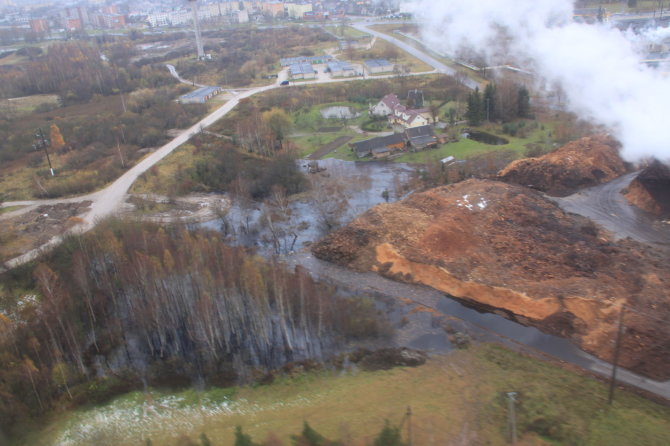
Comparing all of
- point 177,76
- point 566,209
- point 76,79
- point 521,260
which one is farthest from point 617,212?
point 76,79

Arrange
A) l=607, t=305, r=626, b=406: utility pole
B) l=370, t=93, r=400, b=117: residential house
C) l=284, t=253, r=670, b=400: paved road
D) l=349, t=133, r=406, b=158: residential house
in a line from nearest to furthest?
1. l=607, t=305, r=626, b=406: utility pole
2. l=284, t=253, r=670, b=400: paved road
3. l=349, t=133, r=406, b=158: residential house
4. l=370, t=93, r=400, b=117: residential house

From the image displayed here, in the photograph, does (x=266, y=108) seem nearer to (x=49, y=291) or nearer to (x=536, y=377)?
(x=49, y=291)

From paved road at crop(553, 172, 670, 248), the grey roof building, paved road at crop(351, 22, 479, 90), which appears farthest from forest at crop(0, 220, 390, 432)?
the grey roof building

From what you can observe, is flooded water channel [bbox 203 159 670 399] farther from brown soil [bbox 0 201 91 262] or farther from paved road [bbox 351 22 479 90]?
paved road [bbox 351 22 479 90]

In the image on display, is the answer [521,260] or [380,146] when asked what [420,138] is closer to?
[380,146]

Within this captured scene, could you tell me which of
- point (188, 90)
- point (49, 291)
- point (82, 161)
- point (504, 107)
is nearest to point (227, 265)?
point (49, 291)

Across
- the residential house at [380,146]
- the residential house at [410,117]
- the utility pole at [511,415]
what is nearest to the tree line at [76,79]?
the residential house at [410,117]
